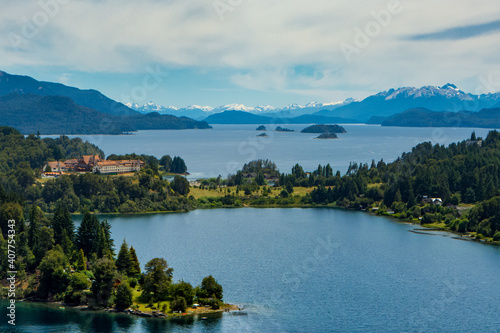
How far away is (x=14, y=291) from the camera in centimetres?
3772

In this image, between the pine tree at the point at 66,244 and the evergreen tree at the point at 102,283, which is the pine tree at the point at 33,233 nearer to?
the pine tree at the point at 66,244

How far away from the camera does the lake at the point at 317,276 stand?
33594 mm

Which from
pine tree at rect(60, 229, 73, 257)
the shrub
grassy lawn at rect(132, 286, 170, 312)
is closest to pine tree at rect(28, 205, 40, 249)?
pine tree at rect(60, 229, 73, 257)

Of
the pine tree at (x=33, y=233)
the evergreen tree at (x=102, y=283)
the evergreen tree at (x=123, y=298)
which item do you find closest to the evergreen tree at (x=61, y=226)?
the pine tree at (x=33, y=233)

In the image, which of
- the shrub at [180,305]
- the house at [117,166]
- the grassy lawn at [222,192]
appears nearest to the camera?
the shrub at [180,305]

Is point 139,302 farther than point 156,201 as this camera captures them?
No

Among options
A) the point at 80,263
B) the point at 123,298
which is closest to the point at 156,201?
the point at 80,263

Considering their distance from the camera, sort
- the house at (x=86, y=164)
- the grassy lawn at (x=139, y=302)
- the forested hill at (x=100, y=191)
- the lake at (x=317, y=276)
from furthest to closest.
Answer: the house at (x=86, y=164) < the forested hill at (x=100, y=191) < the grassy lawn at (x=139, y=302) < the lake at (x=317, y=276)

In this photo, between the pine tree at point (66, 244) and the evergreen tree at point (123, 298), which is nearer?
the evergreen tree at point (123, 298)

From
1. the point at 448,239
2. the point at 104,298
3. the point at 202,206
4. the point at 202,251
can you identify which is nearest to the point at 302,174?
the point at 202,206

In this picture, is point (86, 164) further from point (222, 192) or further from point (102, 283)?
point (102, 283)

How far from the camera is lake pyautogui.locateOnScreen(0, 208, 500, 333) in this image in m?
33.6

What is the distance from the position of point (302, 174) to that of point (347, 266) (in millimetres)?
53756

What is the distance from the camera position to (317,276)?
143ft
